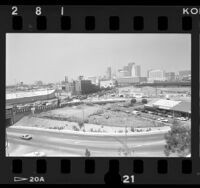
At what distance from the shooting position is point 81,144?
13.1ft

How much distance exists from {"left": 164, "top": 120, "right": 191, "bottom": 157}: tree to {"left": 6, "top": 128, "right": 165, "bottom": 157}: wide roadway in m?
0.08

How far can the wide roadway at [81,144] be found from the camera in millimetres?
3967

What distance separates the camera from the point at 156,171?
3979 mm

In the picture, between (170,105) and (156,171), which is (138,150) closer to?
(156,171)

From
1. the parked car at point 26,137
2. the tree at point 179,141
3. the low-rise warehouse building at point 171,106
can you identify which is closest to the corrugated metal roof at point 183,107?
the low-rise warehouse building at point 171,106

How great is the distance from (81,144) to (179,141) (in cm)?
130

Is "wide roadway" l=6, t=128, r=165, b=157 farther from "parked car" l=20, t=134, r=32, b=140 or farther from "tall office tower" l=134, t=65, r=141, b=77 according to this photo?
"tall office tower" l=134, t=65, r=141, b=77

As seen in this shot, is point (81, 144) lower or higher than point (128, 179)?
higher

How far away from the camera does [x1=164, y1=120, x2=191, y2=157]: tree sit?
3.95 m

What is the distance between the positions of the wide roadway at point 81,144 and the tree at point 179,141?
8 cm

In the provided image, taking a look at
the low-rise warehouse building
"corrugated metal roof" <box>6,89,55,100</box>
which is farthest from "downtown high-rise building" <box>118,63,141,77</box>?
"corrugated metal roof" <box>6,89,55,100</box>

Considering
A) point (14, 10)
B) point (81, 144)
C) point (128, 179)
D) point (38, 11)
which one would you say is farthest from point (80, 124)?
point (14, 10)

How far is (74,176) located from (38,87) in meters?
1.29

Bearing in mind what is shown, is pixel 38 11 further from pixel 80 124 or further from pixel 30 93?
pixel 80 124
